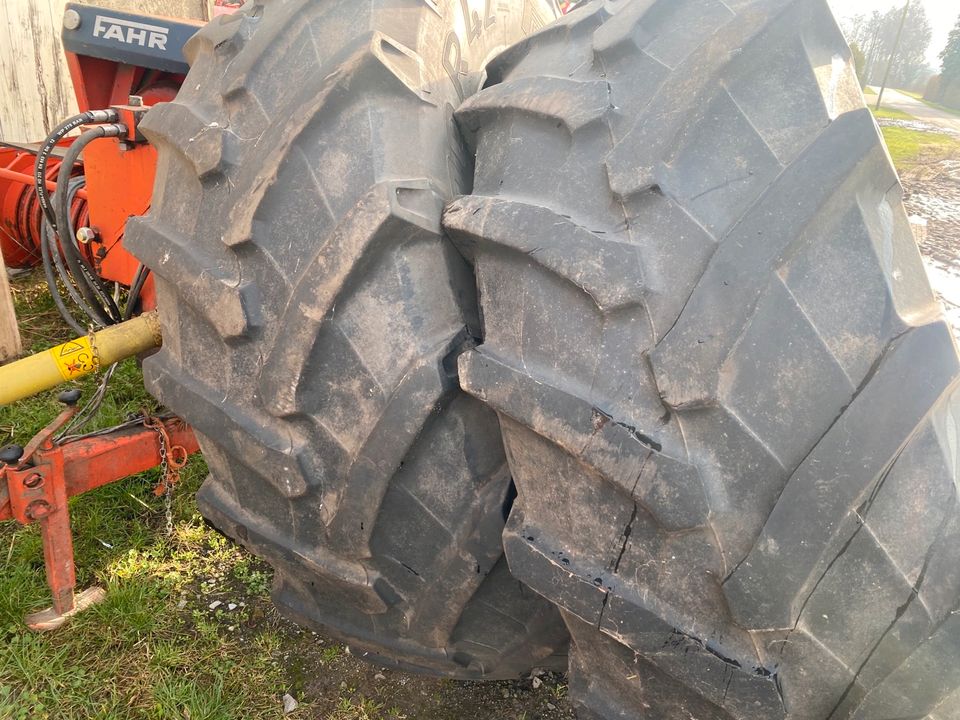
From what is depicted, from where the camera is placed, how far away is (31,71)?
5.35 meters

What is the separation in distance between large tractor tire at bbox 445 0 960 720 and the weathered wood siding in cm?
543

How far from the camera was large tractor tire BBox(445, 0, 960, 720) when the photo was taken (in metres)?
0.92

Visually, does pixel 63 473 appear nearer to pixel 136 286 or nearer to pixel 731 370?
pixel 136 286

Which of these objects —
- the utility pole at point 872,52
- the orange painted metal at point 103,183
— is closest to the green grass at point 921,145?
the utility pole at point 872,52

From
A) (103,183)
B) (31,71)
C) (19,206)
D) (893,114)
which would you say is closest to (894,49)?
(893,114)

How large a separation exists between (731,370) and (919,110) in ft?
11.6

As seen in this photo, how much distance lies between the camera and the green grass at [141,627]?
177 centimetres

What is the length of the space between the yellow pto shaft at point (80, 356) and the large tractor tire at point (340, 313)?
457 mm

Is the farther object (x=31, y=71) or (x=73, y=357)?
(x=31, y=71)

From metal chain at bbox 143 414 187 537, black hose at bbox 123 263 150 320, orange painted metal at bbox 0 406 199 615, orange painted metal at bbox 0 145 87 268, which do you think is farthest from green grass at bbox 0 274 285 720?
orange painted metal at bbox 0 145 87 268

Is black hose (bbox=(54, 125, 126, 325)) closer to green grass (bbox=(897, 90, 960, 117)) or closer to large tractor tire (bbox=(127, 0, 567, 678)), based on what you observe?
large tractor tire (bbox=(127, 0, 567, 678))

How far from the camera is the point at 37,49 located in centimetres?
534

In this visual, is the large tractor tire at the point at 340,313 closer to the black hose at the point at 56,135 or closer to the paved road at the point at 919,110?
the black hose at the point at 56,135

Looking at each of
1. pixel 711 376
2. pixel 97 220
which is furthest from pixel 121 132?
pixel 711 376
